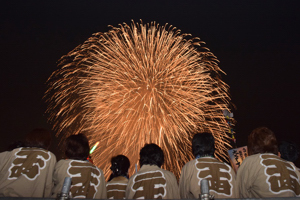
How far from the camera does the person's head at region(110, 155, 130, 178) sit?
5.56 meters

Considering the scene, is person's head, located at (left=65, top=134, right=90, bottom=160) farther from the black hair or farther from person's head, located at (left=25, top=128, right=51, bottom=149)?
the black hair

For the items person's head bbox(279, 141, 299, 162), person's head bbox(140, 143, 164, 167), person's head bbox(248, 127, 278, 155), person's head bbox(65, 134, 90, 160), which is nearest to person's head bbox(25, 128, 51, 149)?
person's head bbox(65, 134, 90, 160)

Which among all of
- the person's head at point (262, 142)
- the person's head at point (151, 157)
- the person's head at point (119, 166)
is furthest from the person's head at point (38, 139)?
the person's head at point (262, 142)

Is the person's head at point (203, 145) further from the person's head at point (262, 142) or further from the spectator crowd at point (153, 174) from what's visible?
the person's head at point (262, 142)

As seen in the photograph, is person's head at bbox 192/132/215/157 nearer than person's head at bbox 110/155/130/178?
Yes

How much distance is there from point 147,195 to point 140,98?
35.6 feet

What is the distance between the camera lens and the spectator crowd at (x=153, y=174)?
4324 mm

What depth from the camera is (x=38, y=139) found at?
15.4 feet

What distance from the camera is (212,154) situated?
4836 mm

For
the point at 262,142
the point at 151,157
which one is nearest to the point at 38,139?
the point at 151,157

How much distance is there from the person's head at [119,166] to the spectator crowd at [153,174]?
2.60 feet

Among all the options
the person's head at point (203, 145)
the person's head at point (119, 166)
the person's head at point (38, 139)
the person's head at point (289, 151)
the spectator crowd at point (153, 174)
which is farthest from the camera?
the person's head at point (119, 166)

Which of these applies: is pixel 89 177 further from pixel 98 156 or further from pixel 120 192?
pixel 98 156

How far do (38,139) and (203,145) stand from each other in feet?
8.87
